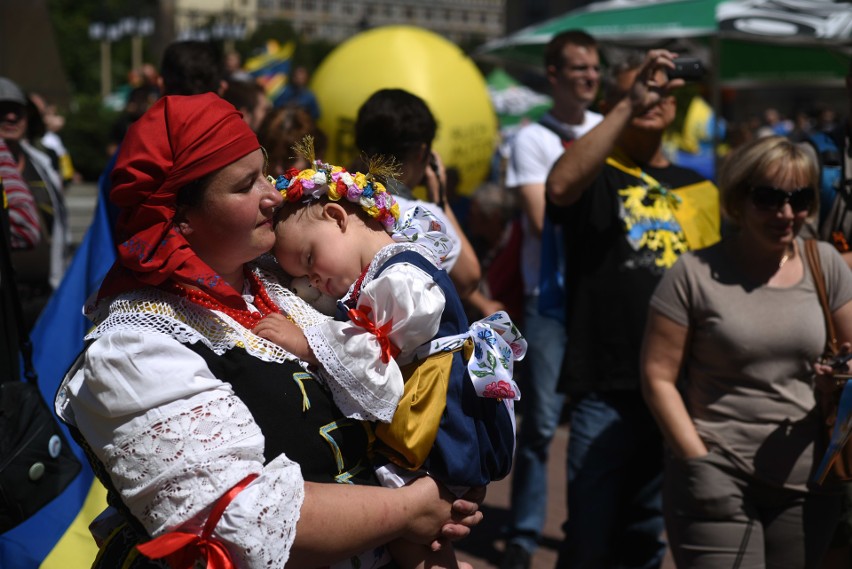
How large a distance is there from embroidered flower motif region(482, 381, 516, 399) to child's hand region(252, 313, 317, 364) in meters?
0.38

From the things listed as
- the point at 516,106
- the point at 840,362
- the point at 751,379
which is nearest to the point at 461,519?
the point at 751,379

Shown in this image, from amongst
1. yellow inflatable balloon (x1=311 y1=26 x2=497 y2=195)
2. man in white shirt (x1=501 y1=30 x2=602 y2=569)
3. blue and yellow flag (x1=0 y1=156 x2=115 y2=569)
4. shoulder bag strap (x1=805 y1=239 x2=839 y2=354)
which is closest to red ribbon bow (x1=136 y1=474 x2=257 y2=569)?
blue and yellow flag (x1=0 y1=156 x2=115 y2=569)

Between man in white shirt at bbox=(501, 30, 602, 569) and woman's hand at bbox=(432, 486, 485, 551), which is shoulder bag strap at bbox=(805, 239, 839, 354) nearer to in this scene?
man in white shirt at bbox=(501, 30, 602, 569)

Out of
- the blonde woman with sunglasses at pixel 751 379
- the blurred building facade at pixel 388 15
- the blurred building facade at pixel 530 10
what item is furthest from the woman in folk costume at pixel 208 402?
the blurred building facade at pixel 388 15

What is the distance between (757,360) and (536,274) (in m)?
2.06

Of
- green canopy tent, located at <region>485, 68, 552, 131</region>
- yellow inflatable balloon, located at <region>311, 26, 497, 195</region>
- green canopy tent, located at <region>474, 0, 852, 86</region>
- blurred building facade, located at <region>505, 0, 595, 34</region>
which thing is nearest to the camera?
green canopy tent, located at <region>474, 0, 852, 86</region>

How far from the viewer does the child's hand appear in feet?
7.32

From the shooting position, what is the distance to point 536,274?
5.57m

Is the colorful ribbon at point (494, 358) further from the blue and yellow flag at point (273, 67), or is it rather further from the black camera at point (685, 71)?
the blue and yellow flag at point (273, 67)

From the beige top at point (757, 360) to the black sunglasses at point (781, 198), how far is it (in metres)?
0.23

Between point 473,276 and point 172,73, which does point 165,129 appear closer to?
point 473,276

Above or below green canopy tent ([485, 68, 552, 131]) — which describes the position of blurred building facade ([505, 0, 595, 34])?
below

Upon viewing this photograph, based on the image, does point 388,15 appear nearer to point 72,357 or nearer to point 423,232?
point 72,357

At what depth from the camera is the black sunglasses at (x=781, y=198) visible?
3.65 metres
